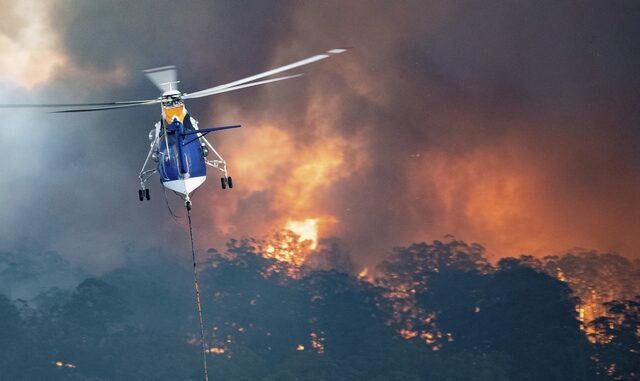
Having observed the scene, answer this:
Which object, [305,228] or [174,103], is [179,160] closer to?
[174,103]

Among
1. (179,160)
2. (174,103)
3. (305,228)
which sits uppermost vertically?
(305,228)

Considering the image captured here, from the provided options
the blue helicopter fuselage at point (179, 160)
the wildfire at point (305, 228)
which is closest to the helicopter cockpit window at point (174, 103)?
the blue helicopter fuselage at point (179, 160)

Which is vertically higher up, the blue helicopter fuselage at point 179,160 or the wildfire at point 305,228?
the wildfire at point 305,228

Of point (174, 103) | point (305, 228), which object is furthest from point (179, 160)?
point (305, 228)

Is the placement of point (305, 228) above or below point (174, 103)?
above

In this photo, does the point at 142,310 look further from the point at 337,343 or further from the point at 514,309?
the point at 514,309

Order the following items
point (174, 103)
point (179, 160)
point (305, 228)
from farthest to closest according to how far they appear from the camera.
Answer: point (305, 228)
point (174, 103)
point (179, 160)

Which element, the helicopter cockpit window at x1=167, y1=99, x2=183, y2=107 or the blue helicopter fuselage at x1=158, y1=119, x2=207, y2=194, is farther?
the helicopter cockpit window at x1=167, y1=99, x2=183, y2=107

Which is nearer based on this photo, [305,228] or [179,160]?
[179,160]

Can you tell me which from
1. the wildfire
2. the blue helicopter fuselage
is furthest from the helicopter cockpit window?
the wildfire

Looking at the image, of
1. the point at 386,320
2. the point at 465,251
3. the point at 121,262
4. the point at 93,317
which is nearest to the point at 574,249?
the point at 465,251

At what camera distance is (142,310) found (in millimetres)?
121375

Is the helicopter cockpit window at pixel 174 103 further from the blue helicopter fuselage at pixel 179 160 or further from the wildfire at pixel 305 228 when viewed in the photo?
the wildfire at pixel 305 228

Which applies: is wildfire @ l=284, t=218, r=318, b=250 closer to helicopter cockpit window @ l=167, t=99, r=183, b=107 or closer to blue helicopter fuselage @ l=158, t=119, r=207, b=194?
blue helicopter fuselage @ l=158, t=119, r=207, b=194
